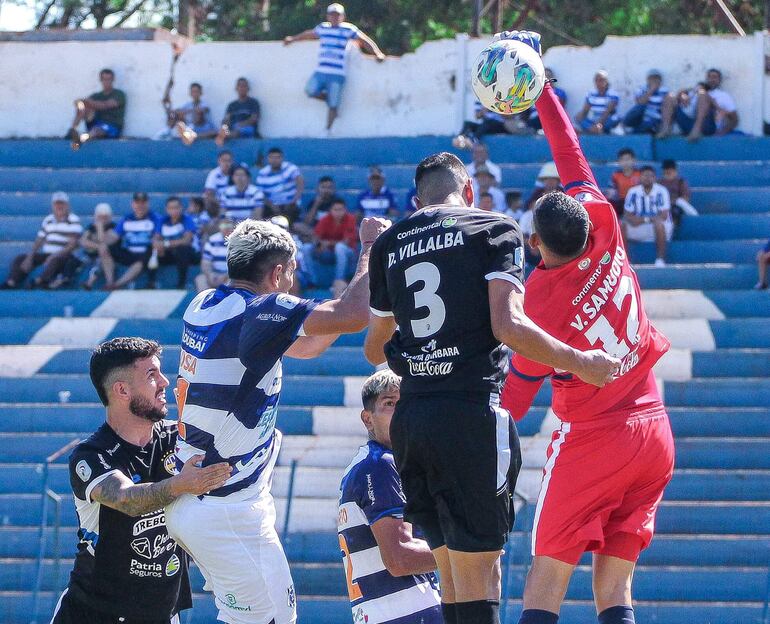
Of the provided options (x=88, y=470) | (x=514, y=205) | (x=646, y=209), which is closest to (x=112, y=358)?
(x=88, y=470)

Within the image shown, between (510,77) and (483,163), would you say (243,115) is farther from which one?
(510,77)

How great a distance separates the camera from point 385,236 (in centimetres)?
442

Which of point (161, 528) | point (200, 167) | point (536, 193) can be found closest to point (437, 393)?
point (161, 528)

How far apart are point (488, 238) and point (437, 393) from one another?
55 centimetres

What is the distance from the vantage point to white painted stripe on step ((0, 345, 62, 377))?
12.9 m

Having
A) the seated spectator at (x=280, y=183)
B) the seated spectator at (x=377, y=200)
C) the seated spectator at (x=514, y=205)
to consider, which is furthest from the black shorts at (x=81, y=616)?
the seated spectator at (x=280, y=183)

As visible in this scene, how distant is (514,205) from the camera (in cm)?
1388

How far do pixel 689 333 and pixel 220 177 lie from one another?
20.2ft

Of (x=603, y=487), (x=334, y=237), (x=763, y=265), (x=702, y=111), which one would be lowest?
(x=603, y=487)

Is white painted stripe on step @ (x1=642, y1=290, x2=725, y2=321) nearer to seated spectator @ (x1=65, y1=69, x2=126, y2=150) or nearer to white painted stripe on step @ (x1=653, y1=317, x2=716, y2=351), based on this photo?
white painted stripe on step @ (x1=653, y1=317, x2=716, y2=351)

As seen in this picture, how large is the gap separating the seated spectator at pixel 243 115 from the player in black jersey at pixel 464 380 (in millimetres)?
12931

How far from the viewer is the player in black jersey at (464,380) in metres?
4.18

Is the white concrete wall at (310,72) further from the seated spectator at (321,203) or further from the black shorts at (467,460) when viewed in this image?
the black shorts at (467,460)

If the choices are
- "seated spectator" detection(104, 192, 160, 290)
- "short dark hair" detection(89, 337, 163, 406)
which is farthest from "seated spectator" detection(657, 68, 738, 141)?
"short dark hair" detection(89, 337, 163, 406)
